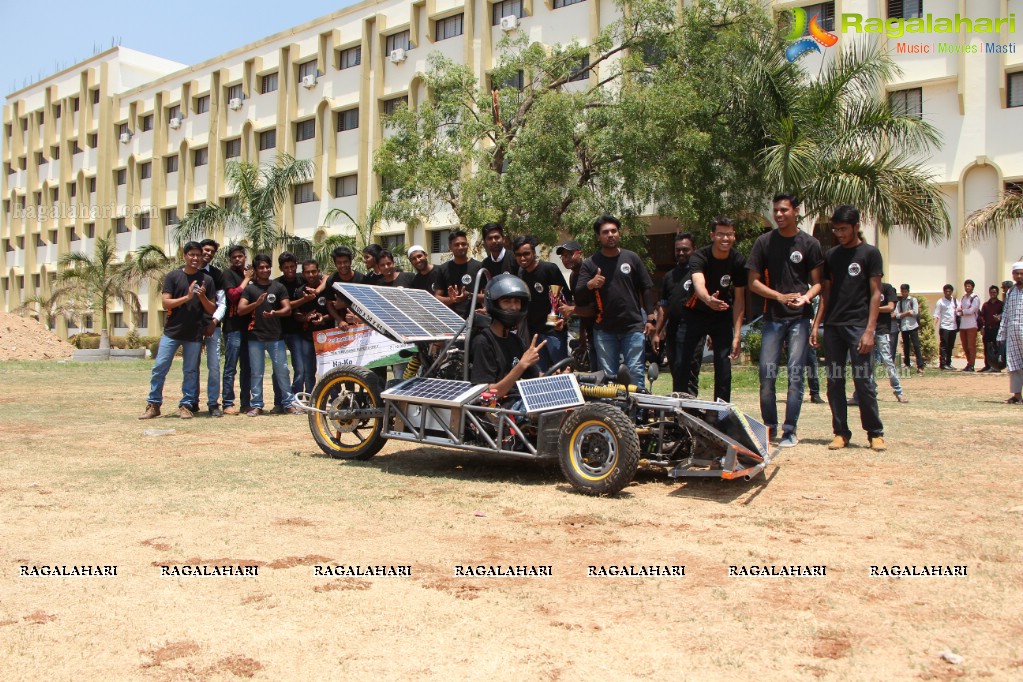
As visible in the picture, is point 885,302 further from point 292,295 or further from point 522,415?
point 292,295

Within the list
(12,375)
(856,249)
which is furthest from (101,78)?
(856,249)

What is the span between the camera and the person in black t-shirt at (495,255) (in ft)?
28.1

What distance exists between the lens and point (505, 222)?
21.2 metres

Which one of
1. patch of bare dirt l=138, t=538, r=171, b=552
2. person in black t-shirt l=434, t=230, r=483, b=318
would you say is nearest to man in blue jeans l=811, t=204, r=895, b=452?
person in black t-shirt l=434, t=230, r=483, b=318

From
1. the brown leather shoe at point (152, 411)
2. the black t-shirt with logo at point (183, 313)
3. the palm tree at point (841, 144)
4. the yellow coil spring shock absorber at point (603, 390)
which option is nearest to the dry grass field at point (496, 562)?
the yellow coil spring shock absorber at point (603, 390)

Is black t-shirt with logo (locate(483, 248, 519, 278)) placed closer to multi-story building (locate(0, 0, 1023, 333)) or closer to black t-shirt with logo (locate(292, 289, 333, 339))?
black t-shirt with logo (locate(292, 289, 333, 339))

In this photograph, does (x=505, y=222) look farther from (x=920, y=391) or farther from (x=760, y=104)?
(x=920, y=391)

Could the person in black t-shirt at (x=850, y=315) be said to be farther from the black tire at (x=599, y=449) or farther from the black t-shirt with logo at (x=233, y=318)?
the black t-shirt with logo at (x=233, y=318)

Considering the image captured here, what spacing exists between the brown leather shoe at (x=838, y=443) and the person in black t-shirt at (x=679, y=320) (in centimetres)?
120

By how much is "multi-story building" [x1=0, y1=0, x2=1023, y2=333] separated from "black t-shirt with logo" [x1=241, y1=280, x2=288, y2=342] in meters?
19.1

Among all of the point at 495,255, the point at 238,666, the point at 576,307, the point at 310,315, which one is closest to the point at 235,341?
the point at 310,315

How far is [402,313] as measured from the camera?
7.08 meters

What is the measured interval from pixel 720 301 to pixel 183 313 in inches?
243

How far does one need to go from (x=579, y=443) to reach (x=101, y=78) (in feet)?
190
